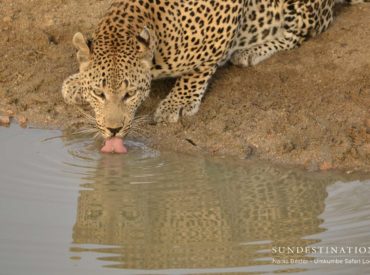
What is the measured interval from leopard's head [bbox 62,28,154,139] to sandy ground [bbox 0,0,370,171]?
70cm

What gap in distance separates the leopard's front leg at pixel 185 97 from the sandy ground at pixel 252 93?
0.39ft

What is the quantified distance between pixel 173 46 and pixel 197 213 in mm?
2530

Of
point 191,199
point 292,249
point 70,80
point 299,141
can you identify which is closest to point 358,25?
point 299,141

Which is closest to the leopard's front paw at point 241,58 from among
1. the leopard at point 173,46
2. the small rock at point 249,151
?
the leopard at point 173,46

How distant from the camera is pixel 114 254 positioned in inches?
303

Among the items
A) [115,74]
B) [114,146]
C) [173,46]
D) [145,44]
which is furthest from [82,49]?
[173,46]

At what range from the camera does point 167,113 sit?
Answer: 10844 mm

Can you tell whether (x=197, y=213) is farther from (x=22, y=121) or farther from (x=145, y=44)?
(x=22, y=121)

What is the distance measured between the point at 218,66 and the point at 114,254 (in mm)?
4339

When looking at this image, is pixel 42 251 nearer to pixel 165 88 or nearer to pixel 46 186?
pixel 46 186

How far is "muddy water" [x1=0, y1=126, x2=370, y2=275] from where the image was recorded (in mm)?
7559

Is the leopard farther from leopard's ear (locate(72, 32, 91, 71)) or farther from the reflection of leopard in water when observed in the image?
the reflection of leopard in water

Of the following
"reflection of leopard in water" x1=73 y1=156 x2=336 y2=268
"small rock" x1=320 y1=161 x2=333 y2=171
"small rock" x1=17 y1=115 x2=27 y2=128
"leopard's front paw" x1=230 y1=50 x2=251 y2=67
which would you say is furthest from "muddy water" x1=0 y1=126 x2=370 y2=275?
"leopard's front paw" x1=230 y1=50 x2=251 y2=67

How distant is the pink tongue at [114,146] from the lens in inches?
389
